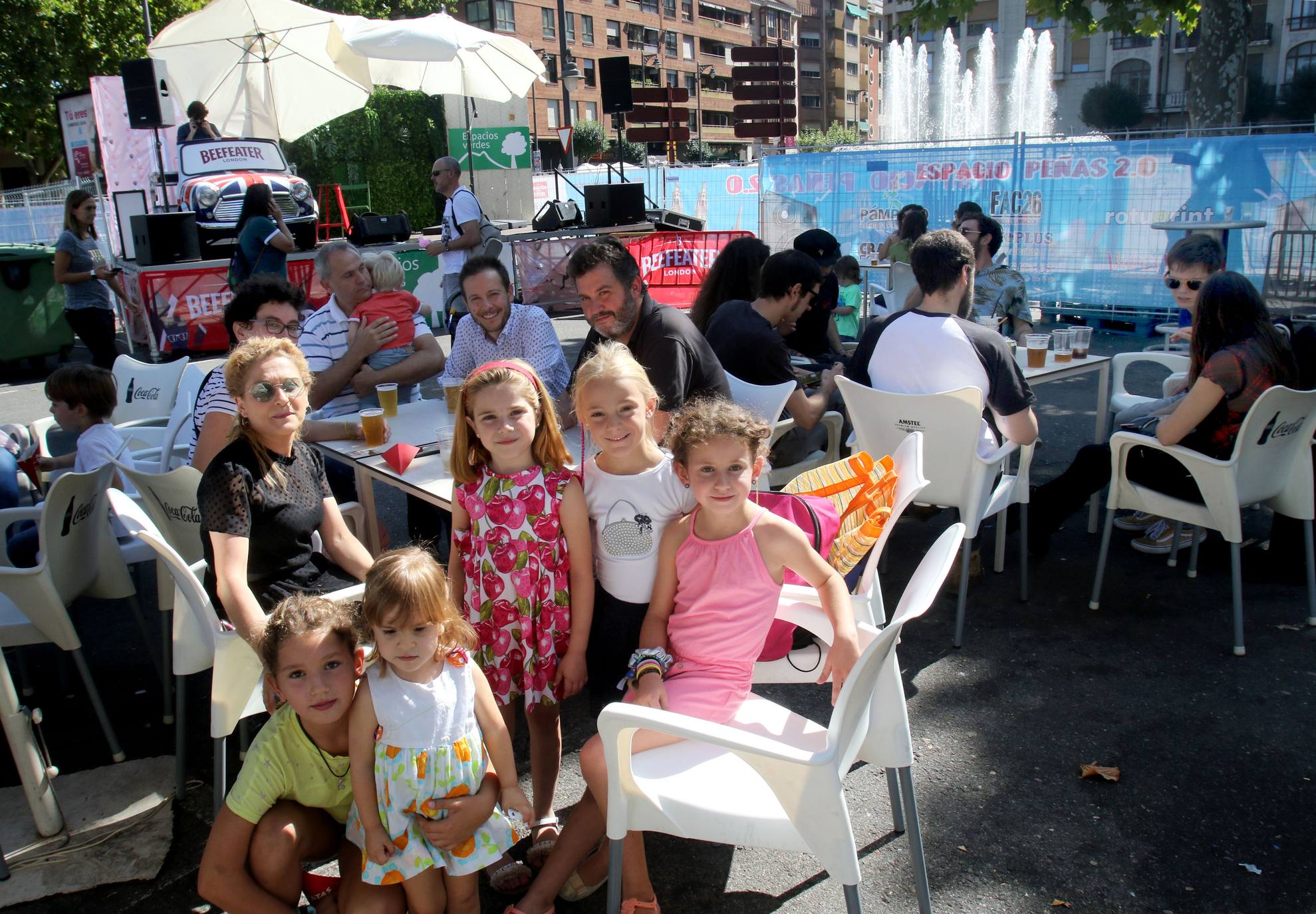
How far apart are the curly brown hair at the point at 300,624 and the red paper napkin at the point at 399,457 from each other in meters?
1.17

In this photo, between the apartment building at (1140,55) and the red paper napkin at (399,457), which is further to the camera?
the apartment building at (1140,55)

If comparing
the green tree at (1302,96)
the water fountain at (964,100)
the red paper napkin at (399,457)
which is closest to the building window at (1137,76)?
the green tree at (1302,96)

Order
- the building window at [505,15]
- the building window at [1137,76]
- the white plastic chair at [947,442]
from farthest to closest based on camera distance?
the building window at [1137,76] → the building window at [505,15] → the white plastic chair at [947,442]

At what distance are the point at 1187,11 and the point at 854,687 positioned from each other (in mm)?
11430

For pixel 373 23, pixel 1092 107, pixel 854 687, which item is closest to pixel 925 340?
pixel 854 687

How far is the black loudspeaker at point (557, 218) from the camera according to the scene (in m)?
15.9

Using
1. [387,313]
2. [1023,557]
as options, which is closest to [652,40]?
[387,313]

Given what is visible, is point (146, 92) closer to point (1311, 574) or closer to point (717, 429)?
point (717, 429)

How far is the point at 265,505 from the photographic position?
2.51 meters

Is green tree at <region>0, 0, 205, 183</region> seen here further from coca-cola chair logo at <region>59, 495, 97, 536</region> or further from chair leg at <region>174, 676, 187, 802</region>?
chair leg at <region>174, 676, 187, 802</region>

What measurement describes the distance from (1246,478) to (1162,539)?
1.01 m

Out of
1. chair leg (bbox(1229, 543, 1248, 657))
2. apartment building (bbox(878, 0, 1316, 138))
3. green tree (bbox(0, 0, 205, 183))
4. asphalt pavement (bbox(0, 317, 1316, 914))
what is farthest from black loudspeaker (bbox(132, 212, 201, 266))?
apartment building (bbox(878, 0, 1316, 138))

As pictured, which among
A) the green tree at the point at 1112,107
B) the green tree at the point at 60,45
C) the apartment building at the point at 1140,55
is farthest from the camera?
the apartment building at the point at 1140,55

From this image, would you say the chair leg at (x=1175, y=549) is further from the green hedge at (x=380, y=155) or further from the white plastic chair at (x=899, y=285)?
the green hedge at (x=380, y=155)
